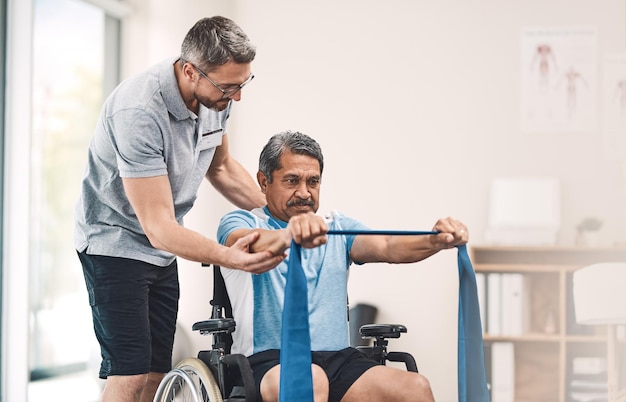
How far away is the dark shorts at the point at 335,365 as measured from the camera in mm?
2180

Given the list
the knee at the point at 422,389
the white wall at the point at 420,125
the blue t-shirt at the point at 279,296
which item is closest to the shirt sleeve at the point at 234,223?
the blue t-shirt at the point at 279,296

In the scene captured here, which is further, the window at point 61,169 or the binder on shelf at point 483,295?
the binder on shelf at point 483,295

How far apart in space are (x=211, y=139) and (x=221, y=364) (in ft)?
2.17

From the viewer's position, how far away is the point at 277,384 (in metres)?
2.13

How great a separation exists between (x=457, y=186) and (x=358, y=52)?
0.95 m

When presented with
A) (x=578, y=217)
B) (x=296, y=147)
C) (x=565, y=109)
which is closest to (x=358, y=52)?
(x=565, y=109)

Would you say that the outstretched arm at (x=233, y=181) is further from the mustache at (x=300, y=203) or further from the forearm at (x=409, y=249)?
the forearm at (x=409, y=249)

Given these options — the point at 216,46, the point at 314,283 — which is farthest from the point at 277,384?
the point at 216,46

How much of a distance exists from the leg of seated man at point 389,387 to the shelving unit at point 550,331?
2.43 metres

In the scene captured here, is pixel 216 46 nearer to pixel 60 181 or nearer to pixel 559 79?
pixel 60 181

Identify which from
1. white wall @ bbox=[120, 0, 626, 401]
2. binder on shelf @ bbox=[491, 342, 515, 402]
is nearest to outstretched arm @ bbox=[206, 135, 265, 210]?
white wall @ bbox=[120, 0, 626, 401]

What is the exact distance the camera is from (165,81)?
2.25 m

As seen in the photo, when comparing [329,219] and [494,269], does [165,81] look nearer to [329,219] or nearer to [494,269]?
[329,219]

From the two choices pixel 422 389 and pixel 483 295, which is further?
pixel 483 295
